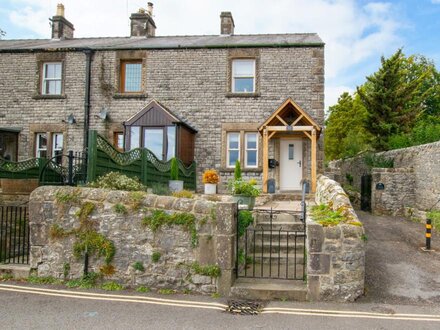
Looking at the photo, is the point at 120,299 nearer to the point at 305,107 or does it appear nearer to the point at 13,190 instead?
the point at 13,190

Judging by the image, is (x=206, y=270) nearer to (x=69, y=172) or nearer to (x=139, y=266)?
(x=139, y=266)

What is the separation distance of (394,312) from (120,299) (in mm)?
4353

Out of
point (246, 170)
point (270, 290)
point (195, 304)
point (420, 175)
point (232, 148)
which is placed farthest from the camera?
point (232, 148)

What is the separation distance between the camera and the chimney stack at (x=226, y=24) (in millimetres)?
19531

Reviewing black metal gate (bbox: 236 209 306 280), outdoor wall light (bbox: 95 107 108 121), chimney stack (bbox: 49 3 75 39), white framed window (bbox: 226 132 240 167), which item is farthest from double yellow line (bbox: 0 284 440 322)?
chimney stack (bbox: 49 3 75 39)

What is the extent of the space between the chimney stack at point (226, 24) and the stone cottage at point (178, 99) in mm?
1255

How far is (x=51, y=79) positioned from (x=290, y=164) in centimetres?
1174

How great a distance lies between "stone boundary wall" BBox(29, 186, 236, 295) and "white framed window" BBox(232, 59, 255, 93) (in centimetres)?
1112

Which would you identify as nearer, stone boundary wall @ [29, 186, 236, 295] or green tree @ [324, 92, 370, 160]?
stone boundary wall @ [29, 186, 236, 295]

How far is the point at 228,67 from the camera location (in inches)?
674

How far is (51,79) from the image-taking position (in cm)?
1820

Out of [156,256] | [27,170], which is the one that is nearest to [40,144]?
[27,170]

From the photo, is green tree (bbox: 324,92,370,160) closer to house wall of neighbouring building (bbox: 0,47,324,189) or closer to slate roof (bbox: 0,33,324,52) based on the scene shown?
slate roof (bbox: 0,33,324,52)

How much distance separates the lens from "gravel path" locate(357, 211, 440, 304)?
6.72 meters
